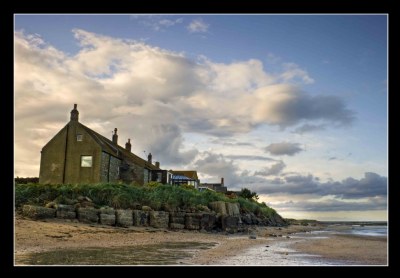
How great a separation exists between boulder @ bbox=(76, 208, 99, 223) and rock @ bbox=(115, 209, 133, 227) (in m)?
0.99

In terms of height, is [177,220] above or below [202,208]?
below

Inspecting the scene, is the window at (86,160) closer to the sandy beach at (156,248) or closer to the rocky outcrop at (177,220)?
the rocky outcrop at (177,220)

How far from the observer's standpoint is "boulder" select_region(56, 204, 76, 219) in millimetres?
18016

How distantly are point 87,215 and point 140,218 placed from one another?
279cm

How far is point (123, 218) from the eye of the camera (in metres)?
19.3

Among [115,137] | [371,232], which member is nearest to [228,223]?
[371,232]

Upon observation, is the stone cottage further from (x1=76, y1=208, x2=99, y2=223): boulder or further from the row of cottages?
(x1=76, y1=208, x2=99, y2=223): boulder

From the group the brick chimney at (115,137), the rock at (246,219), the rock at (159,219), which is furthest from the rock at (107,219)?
the brick chimney at (115,137)

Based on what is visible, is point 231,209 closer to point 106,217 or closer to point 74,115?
point 106,217

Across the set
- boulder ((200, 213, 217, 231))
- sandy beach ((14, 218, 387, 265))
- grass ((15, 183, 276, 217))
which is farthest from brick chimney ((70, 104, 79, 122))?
sandy beach ((14, 218, 387, 265))

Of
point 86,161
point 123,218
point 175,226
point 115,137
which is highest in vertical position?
point 115,137

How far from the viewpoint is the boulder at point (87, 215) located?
18344mm

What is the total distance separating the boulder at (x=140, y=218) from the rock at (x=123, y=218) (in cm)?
29
